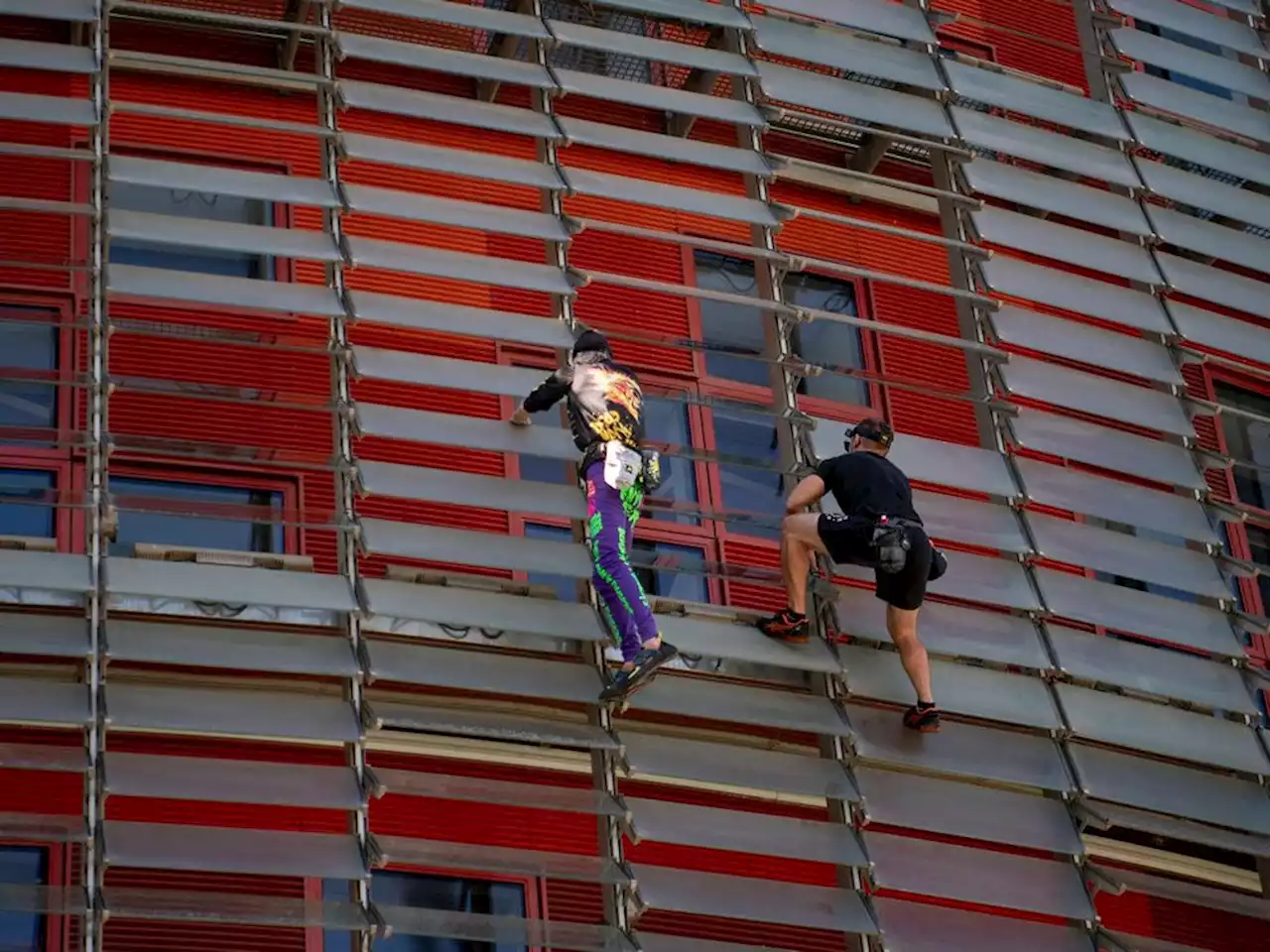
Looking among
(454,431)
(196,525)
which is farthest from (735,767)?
(196,525)

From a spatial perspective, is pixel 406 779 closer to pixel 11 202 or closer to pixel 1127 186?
pixel 11 202

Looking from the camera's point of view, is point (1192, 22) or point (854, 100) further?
point (1192, 22)

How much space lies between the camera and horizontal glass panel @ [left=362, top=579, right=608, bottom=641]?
1611 centimetres

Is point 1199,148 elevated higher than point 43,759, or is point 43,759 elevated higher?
point 1199,148

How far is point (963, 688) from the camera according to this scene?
17484 mm

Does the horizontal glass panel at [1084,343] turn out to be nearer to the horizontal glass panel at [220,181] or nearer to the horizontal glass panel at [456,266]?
the horizontal glass panel at [456,266]

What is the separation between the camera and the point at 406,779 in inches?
616

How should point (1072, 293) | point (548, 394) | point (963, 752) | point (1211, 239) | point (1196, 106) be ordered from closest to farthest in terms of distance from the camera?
point (548, 394) < point (963, 752) < point (1072, 293) < point (1211, 239) < point (1196, 106)

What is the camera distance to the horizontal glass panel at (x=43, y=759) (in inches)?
584

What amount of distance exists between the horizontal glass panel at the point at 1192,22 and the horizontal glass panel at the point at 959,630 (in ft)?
20.1

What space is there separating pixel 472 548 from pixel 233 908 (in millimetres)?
2792

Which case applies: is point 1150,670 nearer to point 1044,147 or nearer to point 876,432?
point 876,432

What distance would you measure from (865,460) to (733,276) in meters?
6.81

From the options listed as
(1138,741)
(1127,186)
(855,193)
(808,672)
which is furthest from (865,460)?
(855,193)
